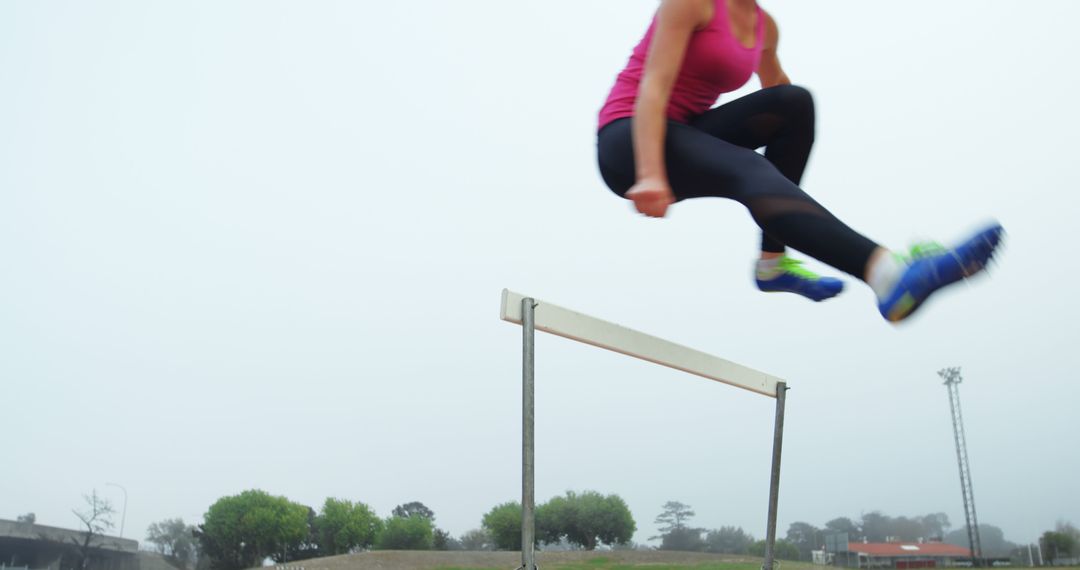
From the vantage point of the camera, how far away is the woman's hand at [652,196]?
159cm

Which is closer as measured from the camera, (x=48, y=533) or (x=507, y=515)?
(x=507, y=515)

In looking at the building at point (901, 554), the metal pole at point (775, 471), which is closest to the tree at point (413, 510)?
the building at point (901, 554)

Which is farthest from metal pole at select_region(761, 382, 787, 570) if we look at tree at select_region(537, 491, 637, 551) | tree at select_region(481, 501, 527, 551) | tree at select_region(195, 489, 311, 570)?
tree at select_region(195, 489, 311, 570)

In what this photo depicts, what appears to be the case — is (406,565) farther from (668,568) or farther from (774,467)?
(774,467)

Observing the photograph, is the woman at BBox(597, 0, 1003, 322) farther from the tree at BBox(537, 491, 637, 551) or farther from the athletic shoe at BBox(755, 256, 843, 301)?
the tree at BBox(537, 491, 637, 551)

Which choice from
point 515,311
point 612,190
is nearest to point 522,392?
point 515,311

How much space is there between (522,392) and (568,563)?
970 inches

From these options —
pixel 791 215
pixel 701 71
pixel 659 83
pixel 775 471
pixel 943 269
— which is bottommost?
pixel 775 471

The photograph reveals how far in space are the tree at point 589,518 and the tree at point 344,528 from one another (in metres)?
16.5

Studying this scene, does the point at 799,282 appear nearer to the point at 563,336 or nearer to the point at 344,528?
the point at 563,336

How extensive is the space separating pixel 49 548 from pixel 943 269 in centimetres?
5154

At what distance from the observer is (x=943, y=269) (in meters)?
1.39

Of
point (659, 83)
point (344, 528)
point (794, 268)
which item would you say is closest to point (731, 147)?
point (659, 83)

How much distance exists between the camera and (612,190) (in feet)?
6.49
